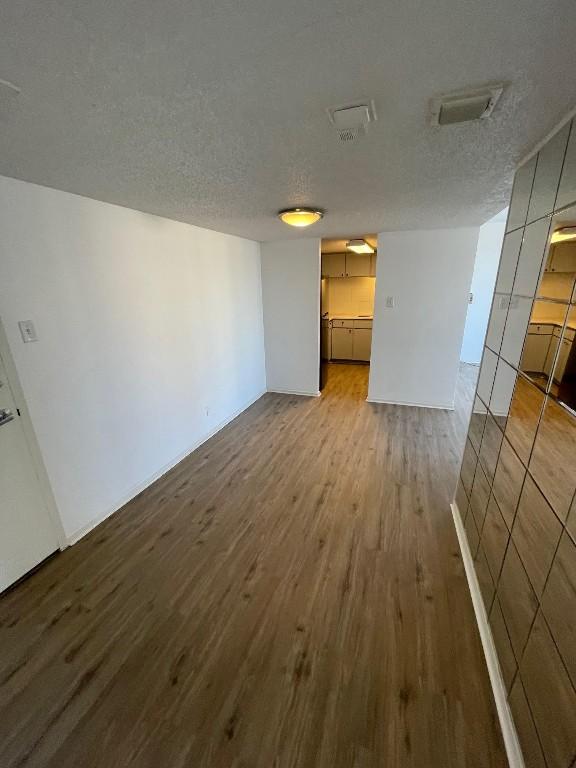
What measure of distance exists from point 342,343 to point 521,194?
479 cm

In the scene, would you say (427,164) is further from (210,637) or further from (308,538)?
(210,637)

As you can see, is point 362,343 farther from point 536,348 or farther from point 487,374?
point 536,348

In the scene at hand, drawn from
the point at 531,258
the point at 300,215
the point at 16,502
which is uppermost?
the point at 300,215

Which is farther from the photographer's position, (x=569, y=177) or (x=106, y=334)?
(x=106, y=334)

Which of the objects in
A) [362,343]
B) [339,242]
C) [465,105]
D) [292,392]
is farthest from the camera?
[362,343]

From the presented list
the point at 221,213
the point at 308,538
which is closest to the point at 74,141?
the point at 221,213

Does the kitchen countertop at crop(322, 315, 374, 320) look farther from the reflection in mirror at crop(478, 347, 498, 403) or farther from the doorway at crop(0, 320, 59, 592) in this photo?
the doorway at crop(0, 320, 59, 592)

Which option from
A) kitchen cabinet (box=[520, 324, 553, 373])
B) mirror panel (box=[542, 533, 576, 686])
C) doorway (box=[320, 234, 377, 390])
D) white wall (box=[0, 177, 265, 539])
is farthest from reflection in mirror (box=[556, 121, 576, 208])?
doorway (box=[320, 234, 377, 390])

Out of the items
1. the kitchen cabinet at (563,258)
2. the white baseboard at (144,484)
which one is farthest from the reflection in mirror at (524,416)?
the white baseboard at (144,484)

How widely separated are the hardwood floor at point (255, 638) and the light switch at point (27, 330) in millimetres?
1432

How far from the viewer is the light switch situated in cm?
176

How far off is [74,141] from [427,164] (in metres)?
1.65

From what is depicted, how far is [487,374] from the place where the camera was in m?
1.87

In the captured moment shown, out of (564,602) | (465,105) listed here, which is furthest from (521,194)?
(564,602)
